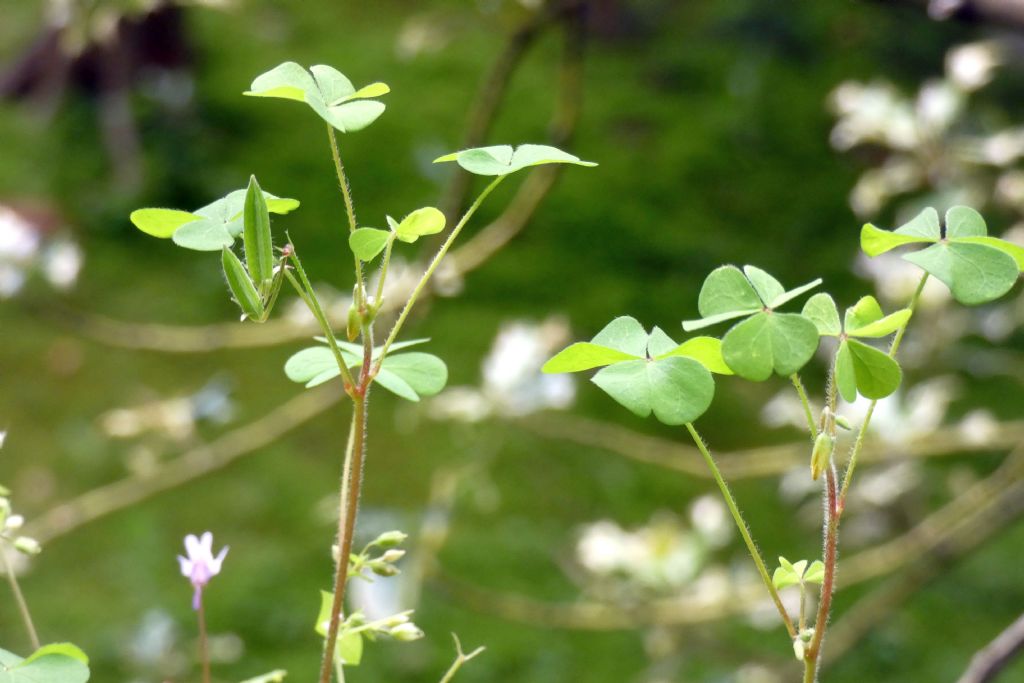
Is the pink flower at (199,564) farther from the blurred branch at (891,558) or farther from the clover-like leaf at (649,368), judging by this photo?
the blurred branch at (891,558)

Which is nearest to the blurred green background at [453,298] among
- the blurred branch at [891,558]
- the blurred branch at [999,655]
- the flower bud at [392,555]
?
the blurred branch at [891,558]

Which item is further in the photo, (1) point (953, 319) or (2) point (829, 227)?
(2) point (829, 227)

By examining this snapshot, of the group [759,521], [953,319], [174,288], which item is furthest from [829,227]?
[174,288]

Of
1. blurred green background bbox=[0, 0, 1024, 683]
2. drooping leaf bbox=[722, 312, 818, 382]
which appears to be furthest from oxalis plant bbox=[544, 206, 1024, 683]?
blurred green background bbox=[0, 0, 1024, 683]

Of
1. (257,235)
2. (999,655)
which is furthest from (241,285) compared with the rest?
(999,655)

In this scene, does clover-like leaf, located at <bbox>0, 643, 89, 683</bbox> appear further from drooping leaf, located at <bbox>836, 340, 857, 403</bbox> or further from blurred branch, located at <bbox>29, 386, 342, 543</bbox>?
blurred branch, located at <bbox>29, 386, 342, 543</bbox>

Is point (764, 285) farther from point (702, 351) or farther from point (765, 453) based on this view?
point (765, 453)

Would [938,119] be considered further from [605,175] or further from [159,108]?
[159,108]
